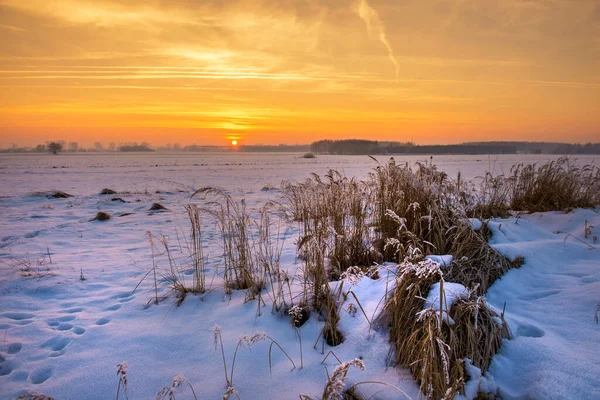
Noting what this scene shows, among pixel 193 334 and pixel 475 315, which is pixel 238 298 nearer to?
pixel 193 334

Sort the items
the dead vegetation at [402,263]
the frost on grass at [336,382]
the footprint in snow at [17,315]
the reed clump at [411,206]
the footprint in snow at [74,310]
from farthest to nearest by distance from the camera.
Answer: the reed clump at [411,206] < the footprint in snow at [74,310] < the footprint in snow at [17,315] < the dead vegetation at [402,263] < the frost on grass at [336,382]

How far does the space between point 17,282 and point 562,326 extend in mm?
6361

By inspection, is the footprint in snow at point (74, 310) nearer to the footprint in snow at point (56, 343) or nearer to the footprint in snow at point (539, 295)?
the footprint in snow at point (56, 343)

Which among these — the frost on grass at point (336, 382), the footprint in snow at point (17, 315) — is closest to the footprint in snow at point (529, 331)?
the frost on grass at point (336, 382)

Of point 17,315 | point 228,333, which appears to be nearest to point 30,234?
point 17,315

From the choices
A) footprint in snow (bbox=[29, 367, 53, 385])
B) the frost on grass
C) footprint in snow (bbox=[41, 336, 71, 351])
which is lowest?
footprint in snow (bbox=[29, 367, 53, 385])

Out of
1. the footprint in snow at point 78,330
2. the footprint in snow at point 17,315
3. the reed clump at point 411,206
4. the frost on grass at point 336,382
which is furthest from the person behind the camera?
the reed clump at point 411,206

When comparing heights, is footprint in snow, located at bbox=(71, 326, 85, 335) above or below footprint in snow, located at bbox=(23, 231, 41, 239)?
below

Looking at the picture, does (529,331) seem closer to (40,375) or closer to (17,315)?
(40,375)

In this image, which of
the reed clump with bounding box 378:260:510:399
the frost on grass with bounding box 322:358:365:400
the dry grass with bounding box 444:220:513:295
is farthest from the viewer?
the dry grass with bounding box 444:220:513:295

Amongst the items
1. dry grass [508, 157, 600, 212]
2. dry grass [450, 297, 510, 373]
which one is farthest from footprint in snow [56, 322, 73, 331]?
dry grass [508, 157, 600, 212]

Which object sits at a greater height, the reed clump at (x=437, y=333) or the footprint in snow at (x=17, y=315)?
the reed clump at (x=437, y=333)

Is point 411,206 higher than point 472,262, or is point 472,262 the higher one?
point 411,206

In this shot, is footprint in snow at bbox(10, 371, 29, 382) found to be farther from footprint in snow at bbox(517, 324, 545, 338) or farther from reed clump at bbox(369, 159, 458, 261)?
footprint in snow at bbox(517, 324, 545, 338)
